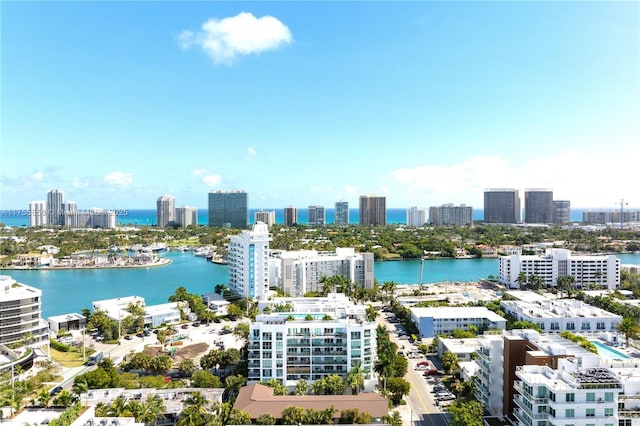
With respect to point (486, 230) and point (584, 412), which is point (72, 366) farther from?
point (486, 230)

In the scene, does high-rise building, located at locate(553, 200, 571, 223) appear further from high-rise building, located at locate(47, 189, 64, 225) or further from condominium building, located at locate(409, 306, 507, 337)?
high-rise building, located at locate(47, 189, 64, 225)

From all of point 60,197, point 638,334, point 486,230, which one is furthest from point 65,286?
point 486,230

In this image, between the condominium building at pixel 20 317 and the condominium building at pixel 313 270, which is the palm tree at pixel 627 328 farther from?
the condominium building at pixel 20 317

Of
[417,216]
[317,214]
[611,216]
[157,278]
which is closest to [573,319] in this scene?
[157,278]

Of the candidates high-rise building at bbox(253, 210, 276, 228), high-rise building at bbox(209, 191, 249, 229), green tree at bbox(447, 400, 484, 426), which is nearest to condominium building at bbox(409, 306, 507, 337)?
green tree at bbox(447, 400, 484, 426)

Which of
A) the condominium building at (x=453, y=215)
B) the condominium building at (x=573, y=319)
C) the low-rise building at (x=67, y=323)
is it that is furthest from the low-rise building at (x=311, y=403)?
the condominium building at (x=453, y=215)

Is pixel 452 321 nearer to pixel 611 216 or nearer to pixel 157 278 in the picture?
pixel 157 278
